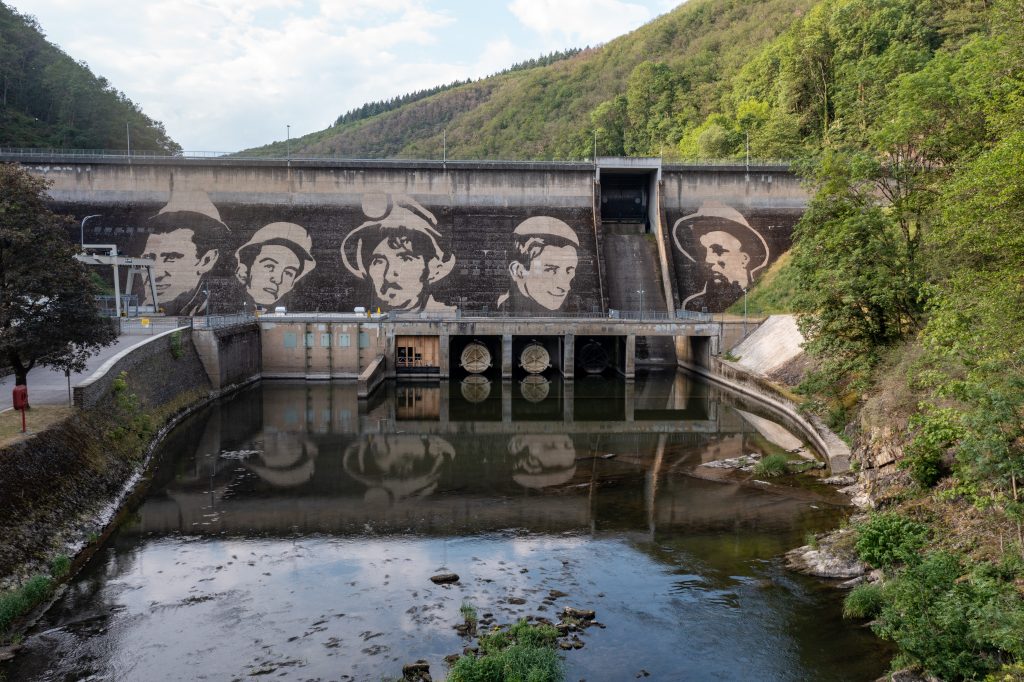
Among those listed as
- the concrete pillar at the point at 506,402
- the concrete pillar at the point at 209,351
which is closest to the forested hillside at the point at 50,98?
the concrete pillar at the point at 209,351

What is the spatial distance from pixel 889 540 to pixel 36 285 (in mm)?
19469

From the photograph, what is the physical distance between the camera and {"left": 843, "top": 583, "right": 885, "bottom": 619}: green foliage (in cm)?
1200

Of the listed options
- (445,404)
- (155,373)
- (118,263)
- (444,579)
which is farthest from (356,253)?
(444,579)

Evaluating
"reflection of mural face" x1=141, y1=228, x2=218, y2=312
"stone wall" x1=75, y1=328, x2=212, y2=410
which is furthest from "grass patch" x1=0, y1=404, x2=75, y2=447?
"reflection of mural face" x1=141, y1=228, x2=218, y2=312

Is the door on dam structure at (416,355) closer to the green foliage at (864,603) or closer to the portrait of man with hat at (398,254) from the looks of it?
the portrait of man with hat at (398,254)

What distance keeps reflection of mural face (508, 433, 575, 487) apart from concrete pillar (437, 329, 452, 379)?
13279 mm

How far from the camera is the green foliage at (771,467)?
68.0 feet

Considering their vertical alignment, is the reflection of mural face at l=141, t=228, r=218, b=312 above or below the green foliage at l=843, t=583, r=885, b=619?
above

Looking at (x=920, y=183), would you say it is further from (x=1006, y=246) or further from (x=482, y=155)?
(x=482, y=155)

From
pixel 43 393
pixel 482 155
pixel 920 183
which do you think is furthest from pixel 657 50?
pixel 43 393

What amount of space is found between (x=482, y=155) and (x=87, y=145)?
57194 mm

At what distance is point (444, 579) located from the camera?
13789 millimetres

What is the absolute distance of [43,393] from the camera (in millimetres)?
20812

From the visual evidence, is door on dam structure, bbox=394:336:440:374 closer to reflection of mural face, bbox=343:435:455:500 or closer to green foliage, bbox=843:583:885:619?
reflection of mural face, bbox=343:435:455:500
